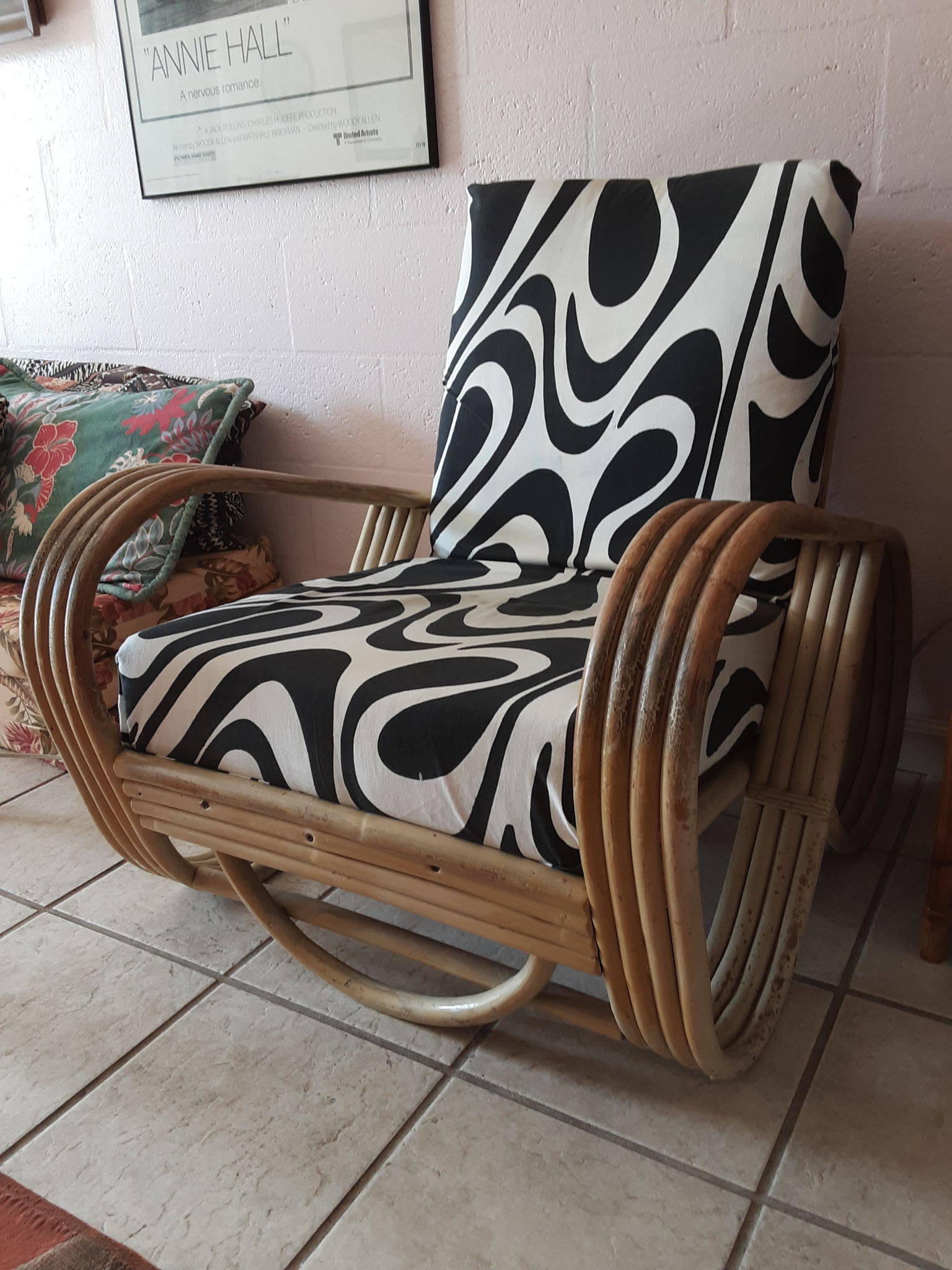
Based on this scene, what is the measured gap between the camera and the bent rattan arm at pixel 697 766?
69 centimetres

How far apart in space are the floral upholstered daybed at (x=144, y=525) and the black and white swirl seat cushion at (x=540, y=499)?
1.65 ft

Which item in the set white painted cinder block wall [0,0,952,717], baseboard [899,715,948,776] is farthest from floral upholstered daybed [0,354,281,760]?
baseboard [899,715,948,776]

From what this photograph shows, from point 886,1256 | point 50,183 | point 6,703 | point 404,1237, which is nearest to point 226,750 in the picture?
point 404,1237

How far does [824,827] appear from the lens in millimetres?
972

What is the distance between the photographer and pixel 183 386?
5.77 ft

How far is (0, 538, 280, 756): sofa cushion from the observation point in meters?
1.55

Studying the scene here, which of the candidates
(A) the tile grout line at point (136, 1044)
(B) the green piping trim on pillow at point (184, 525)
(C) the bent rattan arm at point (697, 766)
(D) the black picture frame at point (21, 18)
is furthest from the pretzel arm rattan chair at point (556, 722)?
(D) the black picture frame at point (21, 18)

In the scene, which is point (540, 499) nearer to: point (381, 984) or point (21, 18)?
point (381, 984)

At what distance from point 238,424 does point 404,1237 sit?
1.33 m

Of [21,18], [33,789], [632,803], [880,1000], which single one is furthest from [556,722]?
[21,18]

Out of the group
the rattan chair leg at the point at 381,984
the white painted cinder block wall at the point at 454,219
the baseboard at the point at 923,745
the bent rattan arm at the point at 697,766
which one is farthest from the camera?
the baseboard at the point at 923,745

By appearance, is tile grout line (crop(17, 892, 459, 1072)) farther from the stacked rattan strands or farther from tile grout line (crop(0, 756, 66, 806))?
tile grout line (crop(0, 756, 66, 806))

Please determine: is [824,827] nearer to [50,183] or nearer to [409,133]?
[409,133]

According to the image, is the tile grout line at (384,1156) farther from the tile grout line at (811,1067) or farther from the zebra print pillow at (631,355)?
the zebra print pillow at (631,355)
